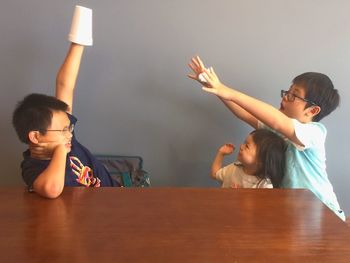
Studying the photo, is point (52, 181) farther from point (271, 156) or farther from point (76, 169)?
point (271, 156)

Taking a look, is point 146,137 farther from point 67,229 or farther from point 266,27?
point 67,229

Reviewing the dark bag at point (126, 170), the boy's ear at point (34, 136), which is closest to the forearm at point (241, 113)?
the dark bag at point (126, 170)

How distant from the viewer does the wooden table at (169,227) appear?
2.23 feet

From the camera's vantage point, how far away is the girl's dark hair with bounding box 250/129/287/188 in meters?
1.32

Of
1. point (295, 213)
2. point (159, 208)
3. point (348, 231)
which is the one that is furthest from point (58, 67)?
point (348, 231)

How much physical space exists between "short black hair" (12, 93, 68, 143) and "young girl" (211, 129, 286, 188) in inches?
24.4

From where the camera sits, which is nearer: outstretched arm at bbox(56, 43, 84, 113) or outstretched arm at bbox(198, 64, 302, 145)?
outstretched arm at bbox(198, 64, 302, 145)

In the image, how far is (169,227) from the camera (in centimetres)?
77

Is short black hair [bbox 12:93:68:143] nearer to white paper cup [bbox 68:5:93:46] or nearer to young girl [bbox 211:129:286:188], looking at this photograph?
white paper cup [bbox 68:5:93:46]

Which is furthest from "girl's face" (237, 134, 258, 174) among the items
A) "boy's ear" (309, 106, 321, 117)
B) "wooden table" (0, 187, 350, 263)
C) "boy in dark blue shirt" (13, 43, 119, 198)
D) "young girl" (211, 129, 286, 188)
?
"boy in dark blue shirt" (13, 43, 119, 198)

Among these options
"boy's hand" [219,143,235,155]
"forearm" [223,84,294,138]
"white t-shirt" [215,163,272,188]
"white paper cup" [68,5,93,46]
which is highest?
"white paper cup" [68,5,93,46]

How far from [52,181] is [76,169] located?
0.28 m

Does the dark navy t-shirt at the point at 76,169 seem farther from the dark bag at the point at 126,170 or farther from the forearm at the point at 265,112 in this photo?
the forearm at the point at 265,112

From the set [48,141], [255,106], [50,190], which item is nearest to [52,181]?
[50,190]
